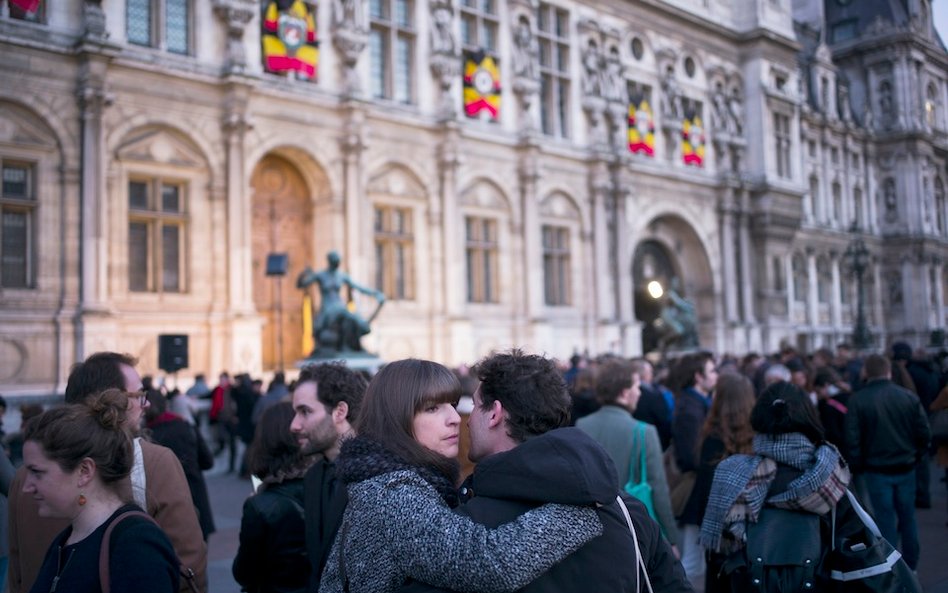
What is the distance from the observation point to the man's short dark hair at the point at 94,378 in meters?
4.19

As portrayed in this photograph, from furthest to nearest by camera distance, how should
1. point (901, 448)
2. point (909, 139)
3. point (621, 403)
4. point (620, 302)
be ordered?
point (909, 139), point (620, 302), point (901, 448), point (621, 403)

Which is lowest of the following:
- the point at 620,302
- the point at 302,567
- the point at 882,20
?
the point at 302,567

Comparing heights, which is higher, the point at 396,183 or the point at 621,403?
the point at 396,183

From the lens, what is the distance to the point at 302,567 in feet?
13.9

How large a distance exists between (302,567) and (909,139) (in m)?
48.0

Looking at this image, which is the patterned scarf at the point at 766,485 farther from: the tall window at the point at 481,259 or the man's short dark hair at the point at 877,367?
the tall window at the point at 481,259

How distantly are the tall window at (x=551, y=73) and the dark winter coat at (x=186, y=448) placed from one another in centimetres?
2171

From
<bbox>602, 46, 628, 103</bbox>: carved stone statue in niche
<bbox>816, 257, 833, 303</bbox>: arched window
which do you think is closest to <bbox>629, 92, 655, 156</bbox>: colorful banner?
<bbox>602, 46, 628, 103</bbox>: carved stone statue in niche

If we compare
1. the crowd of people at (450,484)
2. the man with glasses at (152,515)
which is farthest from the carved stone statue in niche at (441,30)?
the man with glasses at (152,515)

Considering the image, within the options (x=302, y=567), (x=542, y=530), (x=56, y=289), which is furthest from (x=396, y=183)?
(x=542, y=530)

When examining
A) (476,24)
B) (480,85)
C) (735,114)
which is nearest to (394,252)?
(480,85)

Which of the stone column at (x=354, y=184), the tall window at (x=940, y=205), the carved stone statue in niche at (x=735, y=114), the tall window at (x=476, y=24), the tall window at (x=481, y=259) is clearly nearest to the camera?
the stone column at (x=354, y=184)

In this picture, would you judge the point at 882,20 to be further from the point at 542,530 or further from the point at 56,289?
the point at 542,530

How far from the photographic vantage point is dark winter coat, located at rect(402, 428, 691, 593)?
242cm
